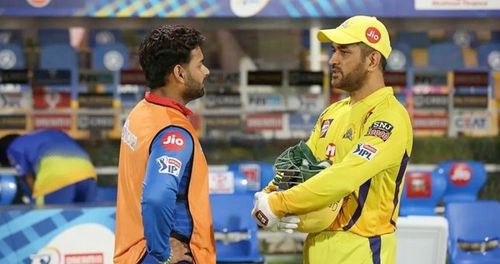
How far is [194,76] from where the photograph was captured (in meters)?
3.15

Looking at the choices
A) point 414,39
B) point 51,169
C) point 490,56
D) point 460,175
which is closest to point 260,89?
point 414,39

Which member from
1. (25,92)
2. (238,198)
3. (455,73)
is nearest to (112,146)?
(25,92)

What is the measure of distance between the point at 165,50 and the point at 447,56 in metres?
5.27

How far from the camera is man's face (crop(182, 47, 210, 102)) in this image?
10.3 ft

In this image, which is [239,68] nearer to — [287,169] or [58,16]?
[58,16]

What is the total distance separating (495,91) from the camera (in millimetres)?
8016

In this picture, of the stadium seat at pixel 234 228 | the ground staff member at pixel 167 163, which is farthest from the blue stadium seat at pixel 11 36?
the ground staff member at pixel 167 163

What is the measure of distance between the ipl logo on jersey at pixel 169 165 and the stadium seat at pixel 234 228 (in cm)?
323

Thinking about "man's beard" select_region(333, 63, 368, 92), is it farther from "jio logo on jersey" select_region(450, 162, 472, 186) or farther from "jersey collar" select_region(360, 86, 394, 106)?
"jio logo on jersey" select_region(450, 162, 472, 186)

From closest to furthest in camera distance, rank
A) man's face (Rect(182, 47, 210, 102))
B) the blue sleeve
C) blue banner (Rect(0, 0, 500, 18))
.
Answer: the blue sleeve → man's face (Rect(182, 47, 210, 102)) → blue banner (Rect(0, 0, 500, 18))

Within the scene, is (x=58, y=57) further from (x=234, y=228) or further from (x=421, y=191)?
(x=421, y=191)

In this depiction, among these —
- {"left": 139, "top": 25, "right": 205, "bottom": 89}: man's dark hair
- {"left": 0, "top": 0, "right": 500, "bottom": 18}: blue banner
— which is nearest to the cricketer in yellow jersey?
{"left": 139, "top": 25, "right": 205, "bottom": 89}: man's dark hair

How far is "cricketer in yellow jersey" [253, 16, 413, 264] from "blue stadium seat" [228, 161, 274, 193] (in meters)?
3.82

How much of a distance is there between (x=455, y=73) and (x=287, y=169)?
16.2 feet
